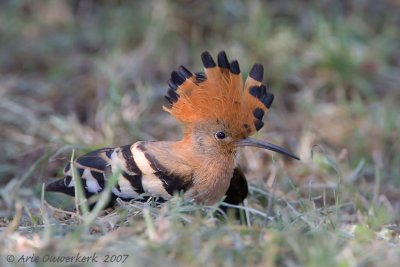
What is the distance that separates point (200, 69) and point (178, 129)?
2.64ft

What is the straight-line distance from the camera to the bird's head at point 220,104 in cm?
370

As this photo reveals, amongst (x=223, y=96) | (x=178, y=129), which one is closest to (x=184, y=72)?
(x=223, y=96)

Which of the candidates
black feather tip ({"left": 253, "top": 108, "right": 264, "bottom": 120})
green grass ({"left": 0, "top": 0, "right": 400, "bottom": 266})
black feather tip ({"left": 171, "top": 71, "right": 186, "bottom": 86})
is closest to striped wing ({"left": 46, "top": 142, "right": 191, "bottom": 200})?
green grass ({"left": 0, "top": 0, "right": 400, "bottom": 266})

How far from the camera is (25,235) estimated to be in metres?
3.00

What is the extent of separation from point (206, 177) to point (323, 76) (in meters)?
2.68

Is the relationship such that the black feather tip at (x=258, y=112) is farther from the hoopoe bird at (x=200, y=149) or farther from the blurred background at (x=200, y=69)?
the blurred background at (x=200, y=69)

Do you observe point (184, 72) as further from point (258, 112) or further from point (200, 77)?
point (258, 112)

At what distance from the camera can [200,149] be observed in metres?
3.75

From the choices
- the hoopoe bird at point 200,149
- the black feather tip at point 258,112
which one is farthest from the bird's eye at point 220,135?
the black feather tip at point 258,112

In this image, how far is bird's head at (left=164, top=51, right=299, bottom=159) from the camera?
3697 mm

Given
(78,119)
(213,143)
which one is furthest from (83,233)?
(78,119)

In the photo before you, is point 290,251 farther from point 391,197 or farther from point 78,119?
point 78,119

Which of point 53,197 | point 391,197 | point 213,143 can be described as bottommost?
point 391,197

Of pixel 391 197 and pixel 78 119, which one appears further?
pixel 78 119
